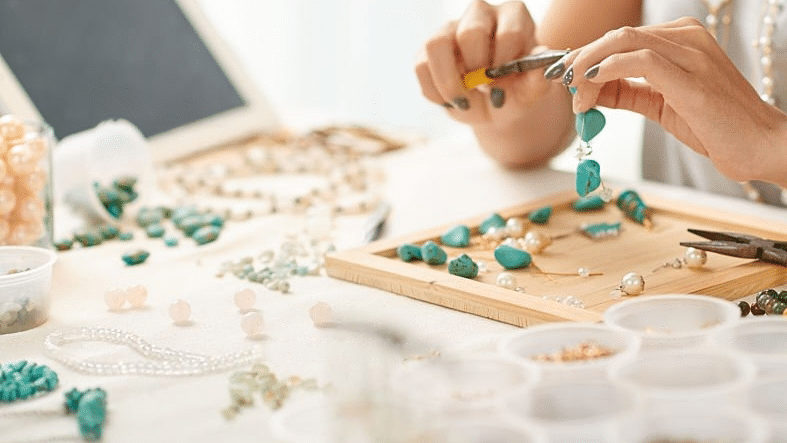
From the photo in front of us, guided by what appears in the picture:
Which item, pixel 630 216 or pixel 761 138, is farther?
pixel 630 216

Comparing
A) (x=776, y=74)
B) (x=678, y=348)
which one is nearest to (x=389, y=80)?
(x=776, y=74)

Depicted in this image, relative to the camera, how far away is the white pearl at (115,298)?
107 cm

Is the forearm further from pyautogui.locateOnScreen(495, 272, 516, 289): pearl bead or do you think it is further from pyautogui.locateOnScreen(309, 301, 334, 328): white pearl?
pyautogui.locateOnScreen(309, 301, 334, 328): white pearl

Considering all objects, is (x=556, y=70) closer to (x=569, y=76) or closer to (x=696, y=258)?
(x=569, y=76)

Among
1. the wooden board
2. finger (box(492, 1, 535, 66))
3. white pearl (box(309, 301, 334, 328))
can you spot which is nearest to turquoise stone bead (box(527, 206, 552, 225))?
the wooden board

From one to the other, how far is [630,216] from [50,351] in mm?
701

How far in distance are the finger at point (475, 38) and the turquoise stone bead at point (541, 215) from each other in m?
0.23

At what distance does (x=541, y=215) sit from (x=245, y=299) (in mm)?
407

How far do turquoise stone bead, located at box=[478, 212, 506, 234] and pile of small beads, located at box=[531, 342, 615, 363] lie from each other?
1.54ft

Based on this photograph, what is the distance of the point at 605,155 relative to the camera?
9.43ft

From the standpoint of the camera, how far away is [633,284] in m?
1.01

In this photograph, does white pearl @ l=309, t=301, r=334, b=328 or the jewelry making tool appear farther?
the jewelry making tool

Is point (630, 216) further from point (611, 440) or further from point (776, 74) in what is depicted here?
point (611, 440)

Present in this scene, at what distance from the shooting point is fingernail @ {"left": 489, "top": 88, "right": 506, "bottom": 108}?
1.39m
